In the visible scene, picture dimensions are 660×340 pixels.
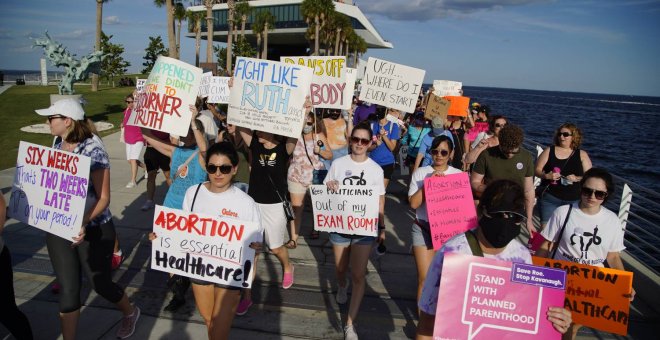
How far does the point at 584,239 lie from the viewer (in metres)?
3.37

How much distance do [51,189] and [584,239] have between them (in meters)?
4.37

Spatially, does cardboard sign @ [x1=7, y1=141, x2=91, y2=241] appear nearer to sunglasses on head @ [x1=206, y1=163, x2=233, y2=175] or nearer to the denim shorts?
sunglasses on head @ [x1=206, y1=163, x2=233, y2=175]

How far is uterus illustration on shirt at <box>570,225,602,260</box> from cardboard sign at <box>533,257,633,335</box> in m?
0.32

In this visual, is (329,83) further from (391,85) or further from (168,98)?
(168,98)

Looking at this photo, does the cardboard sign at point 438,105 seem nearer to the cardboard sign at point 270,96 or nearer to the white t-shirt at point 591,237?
the cardboard sign at point 270,96

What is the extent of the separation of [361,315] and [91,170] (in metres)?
2.97

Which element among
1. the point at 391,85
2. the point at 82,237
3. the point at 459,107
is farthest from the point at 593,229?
the point at 459,107

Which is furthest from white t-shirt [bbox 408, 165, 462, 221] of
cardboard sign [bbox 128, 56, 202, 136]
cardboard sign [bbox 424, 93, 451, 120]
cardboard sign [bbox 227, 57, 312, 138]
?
cardboard sign [bbox 424, 93, 451, 120]

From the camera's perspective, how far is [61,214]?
331 cm

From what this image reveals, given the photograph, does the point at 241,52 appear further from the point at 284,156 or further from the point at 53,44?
the point at 284,156

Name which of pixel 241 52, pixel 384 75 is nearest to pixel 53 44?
pixel 384 75

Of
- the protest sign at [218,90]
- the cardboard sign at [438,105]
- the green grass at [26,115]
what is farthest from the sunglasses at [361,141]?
the green grass at [26,115]

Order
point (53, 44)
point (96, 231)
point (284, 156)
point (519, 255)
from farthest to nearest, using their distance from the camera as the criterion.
A: point (53, 44) → point (284, 156) → point (96, 231) → point (519, 255)

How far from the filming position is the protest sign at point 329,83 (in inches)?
254
